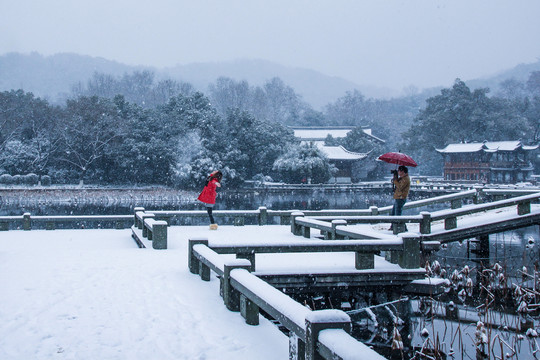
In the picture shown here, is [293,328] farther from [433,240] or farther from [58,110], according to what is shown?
[58,110]

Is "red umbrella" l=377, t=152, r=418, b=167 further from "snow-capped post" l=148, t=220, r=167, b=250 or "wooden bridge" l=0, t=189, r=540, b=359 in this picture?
"snow-capped post" l=148, t=220, r=167, b=250

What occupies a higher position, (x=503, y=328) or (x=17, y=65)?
(x=17, y=65)

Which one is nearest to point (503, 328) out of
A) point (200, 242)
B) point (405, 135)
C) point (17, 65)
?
point (200, 242)

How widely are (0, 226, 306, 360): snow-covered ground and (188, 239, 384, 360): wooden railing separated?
0.76 feet

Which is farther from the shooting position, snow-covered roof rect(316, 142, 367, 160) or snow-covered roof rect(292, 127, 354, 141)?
snow-covered roof rect(292, 127, 354, 141)

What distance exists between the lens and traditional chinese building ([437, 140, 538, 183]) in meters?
48.1

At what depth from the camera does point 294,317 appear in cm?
356

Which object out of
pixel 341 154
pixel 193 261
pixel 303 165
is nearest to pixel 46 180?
pixel 303 165

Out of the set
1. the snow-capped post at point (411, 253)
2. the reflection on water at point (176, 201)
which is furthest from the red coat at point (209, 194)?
the reflection on water at point (176, 201)

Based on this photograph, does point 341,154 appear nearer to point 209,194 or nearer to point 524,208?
point 524,208

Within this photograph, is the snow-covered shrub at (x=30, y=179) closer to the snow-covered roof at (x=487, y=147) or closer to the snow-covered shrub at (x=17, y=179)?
the snow-covered shrub at (x=17, y=179)

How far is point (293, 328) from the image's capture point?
11.6 ft

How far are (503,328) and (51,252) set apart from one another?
8.54 meters

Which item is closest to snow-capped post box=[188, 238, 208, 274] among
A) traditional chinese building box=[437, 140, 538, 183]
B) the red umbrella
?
the red umbrella
